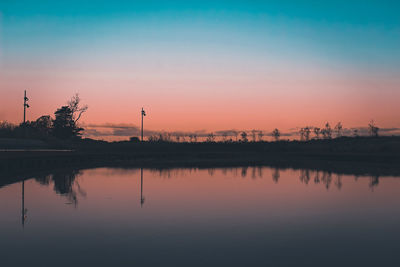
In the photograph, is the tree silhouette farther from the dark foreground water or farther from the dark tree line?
the dark foreground water

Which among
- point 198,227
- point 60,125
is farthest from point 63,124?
point 198,227

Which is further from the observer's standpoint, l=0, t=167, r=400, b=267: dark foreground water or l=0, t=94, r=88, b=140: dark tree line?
l=0, t=94, r=88, b=140: dark tree line

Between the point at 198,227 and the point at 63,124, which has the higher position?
the point at 63,124

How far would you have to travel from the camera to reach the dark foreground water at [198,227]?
9789 millimetres

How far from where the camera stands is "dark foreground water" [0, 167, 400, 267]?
9.79 m

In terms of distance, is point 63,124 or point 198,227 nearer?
point 198,227

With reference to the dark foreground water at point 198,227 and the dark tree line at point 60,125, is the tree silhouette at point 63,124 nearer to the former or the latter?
the dark tree line at point 60,125

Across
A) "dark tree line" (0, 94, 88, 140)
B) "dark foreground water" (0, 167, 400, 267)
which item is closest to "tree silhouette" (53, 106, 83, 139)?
"dark tree line" (0, 94, 88, 140)

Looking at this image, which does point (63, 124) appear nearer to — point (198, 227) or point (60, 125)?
point (60, 125)

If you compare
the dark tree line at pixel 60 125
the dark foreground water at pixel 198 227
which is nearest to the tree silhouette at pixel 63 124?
the dark tree line at pixel 60 125

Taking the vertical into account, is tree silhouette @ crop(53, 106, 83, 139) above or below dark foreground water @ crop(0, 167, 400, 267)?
above

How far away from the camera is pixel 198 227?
13359mm

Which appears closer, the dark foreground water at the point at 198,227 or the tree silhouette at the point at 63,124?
the dark foreground water at the point at 198,227

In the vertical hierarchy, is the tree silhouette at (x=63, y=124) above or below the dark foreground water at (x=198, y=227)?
above
